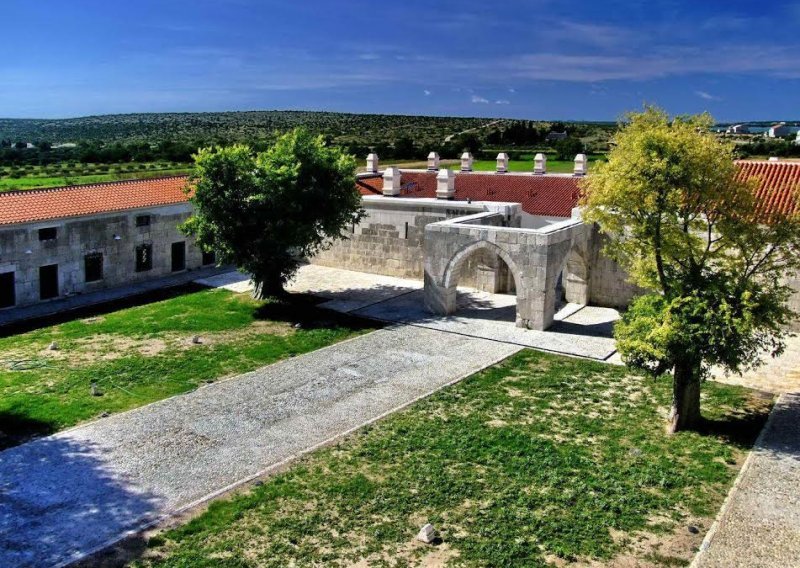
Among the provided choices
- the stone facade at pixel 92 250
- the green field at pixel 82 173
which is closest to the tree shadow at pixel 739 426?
the stone facade at pixel 92 250

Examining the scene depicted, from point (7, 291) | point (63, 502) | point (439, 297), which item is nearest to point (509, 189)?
point (439, 297)

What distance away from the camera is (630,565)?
11078 millimetres

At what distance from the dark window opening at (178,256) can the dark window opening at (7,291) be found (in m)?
7.36

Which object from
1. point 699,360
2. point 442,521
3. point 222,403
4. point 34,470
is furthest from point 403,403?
point 34,470

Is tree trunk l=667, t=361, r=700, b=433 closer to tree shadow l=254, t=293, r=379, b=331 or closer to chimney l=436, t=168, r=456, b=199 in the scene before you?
tree shadow l=254, t=293, r=379, b=331

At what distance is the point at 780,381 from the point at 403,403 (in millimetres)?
10289

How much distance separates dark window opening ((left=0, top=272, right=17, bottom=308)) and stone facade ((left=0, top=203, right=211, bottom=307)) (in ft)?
0.32

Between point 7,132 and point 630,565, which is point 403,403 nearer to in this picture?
point 630,565

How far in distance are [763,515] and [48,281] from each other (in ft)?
83.3

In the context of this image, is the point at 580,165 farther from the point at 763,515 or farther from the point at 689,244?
the point at 763,515

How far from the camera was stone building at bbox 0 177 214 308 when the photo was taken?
26.5 meters

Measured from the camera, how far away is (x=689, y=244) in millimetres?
15414

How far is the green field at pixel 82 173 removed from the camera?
62.7 m

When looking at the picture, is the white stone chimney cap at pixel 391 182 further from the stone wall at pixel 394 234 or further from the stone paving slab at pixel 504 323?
the stone paving slab at pixel 504 323
